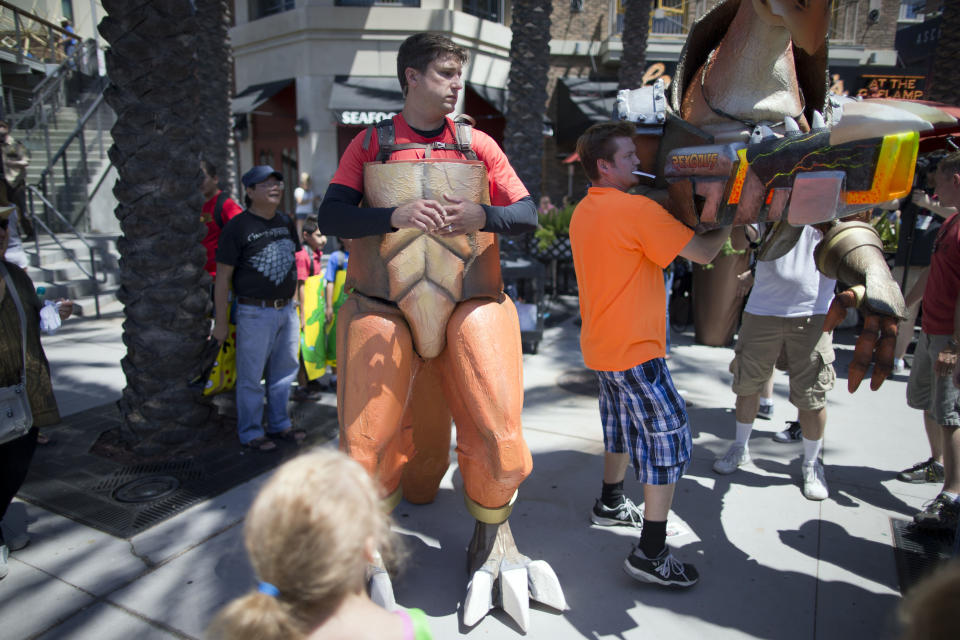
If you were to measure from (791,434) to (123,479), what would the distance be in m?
4.40

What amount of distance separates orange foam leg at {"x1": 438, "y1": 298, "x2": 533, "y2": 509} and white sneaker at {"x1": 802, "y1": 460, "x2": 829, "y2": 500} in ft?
6.46

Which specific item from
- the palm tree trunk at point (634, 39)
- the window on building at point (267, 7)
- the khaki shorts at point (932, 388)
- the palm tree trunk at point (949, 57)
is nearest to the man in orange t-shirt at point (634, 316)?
the khaki shorts at point (932, 388)

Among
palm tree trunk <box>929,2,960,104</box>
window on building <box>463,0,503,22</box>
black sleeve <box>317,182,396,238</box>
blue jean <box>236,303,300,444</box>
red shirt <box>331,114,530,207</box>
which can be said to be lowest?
blue jean <box>236,303,300,444</box>

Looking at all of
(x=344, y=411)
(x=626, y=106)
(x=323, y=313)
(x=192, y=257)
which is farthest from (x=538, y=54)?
(x=344, y=411)

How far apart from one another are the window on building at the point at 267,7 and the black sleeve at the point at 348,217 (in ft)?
49.9

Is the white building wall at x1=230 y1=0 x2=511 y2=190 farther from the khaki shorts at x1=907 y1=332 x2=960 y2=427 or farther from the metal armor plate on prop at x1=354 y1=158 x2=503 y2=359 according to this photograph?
the khaki shorts at x1=907 y1=332 x2=960 y2=427

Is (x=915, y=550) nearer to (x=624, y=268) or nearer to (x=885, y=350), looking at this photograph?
(x=885, y=350)

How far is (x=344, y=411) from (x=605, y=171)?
147cm

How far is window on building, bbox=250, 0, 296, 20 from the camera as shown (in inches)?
597

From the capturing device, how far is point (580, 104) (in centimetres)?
1532

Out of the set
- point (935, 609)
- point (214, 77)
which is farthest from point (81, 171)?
point (935, 609)

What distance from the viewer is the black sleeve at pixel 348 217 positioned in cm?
220

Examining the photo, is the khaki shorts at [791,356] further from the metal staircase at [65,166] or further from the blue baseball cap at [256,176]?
the metal staircase at [65,166]

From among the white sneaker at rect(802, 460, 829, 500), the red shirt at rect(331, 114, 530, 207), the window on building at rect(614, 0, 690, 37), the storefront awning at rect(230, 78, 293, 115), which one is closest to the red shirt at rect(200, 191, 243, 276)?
the red shirt at rect(331, 114, 530, 207)
